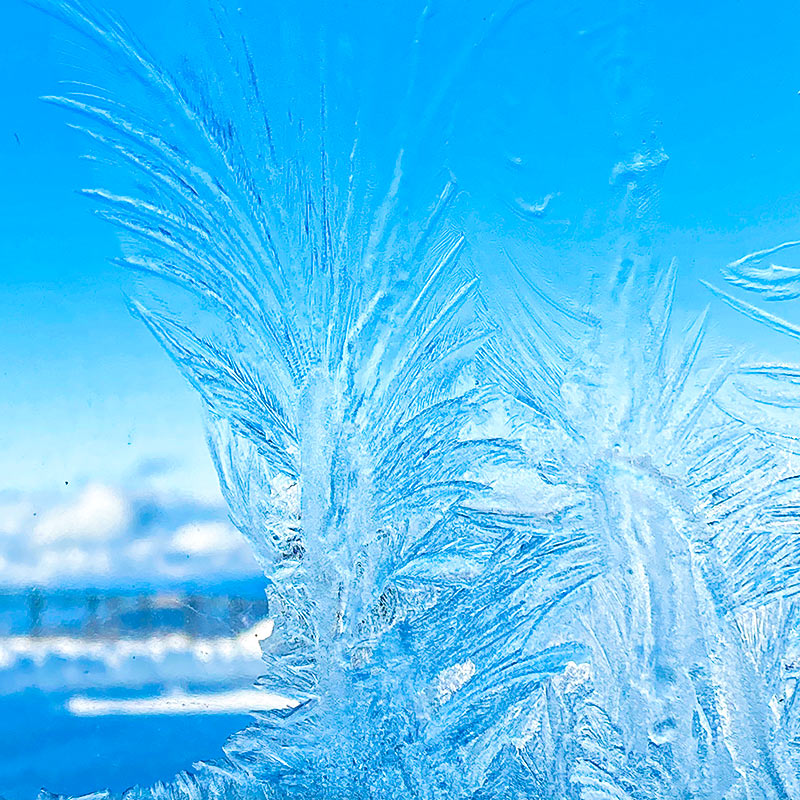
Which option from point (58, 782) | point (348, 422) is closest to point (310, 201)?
point (348, 422)

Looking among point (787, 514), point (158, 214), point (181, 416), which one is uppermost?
point (158, 214)

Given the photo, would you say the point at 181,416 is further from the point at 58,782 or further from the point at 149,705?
the point at 58,782

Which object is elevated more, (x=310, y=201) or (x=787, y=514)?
(x=310, y=201)

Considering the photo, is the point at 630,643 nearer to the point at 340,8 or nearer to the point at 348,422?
the point at 348,422

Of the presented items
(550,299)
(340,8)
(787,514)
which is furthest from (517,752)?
(340,8)

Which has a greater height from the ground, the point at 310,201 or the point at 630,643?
the point at 310,201

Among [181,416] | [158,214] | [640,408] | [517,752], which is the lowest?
[517,752]
